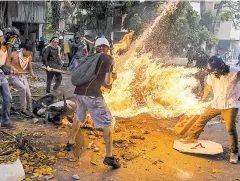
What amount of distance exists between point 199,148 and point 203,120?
1.94ft

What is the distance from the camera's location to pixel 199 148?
Answer: 6.23 metres

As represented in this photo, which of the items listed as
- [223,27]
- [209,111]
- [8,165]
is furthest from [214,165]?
[223,27]

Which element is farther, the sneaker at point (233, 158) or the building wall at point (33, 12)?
the building wall at point (33, 12)

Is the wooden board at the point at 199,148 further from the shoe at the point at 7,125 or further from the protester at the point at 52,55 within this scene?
the protester at the point at 52,55

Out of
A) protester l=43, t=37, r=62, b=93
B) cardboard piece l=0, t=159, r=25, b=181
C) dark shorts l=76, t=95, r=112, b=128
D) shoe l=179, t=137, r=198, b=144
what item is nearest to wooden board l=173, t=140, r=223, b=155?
shoe l=179, t=137, r=198, b=144

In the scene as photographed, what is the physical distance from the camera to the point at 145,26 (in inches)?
1011

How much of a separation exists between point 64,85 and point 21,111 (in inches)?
252

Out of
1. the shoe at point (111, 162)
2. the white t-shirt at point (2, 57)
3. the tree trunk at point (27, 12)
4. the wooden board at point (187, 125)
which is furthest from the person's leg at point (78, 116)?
the tree trunk at point (27, 12)

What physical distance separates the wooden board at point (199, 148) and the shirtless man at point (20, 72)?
148 inches

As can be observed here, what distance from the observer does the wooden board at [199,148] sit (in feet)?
20.0

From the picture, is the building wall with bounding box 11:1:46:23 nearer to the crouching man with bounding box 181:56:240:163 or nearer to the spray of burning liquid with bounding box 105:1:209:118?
the spray of burning liquid with bounding box 105:1:209:118

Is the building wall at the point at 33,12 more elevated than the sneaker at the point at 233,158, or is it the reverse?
the building wall at the point at 33,12

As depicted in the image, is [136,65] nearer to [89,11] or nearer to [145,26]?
[145,26]

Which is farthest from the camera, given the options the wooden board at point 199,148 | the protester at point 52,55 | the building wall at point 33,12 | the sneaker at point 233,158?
the building wall at point 33,12
